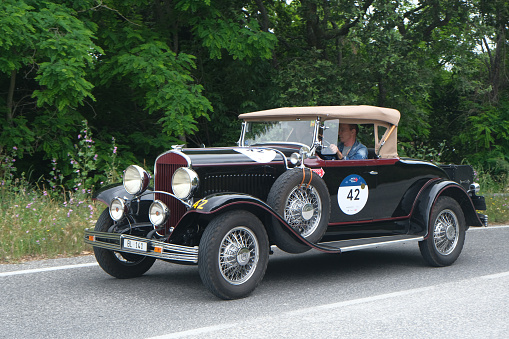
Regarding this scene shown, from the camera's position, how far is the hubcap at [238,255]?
5.26 metres

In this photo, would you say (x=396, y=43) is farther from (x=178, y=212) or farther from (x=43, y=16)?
(x=178, y=212)

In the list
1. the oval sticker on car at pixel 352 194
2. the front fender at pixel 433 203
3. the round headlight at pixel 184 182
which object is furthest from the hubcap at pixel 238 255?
the front fender at pixel 433 203

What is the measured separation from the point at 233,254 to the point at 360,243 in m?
1.77

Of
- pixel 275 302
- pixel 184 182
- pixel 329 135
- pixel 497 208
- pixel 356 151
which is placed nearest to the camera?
pixel 275 302

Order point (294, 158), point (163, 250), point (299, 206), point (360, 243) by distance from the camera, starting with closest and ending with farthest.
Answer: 1. point (163, 250)
2. point (299, 206)
3. point (294, 158)
4. point (360, 243)

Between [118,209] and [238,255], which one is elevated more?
[118,209]

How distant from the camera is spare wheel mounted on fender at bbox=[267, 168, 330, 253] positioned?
227 inches

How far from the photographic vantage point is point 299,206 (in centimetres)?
596

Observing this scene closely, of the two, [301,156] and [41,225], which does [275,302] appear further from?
[41,225]

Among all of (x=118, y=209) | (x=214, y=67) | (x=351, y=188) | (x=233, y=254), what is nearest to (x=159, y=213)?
(x=118, y=209)

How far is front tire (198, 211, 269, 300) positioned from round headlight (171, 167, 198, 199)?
0.40 m

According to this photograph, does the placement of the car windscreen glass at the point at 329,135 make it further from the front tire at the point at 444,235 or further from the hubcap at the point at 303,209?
the front tire at the point at 444,235

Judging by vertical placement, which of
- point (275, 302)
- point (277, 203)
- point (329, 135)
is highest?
point (329, 135)

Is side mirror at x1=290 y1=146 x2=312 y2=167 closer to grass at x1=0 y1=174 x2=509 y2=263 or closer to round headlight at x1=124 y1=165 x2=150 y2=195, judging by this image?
round headlight at x1=124 y1=165 x2=150 y2=195
